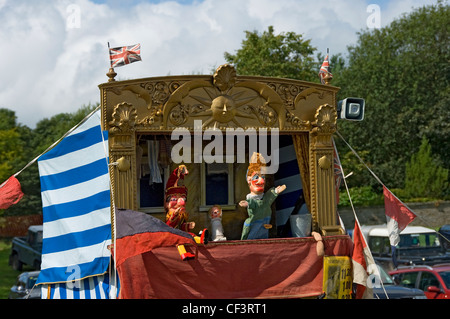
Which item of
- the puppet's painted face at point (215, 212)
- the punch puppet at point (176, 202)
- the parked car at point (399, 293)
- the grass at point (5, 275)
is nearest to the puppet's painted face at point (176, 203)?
the punch puppet at point (176, 202)

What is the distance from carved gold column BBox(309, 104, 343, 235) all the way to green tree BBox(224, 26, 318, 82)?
16564 mm

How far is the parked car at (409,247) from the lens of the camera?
18516mm

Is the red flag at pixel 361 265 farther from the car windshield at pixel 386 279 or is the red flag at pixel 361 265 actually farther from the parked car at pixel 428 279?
the car windshield at pixel 386 279

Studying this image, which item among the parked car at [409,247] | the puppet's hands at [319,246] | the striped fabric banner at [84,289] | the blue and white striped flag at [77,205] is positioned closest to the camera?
the blue and white striped flag at [77,205]

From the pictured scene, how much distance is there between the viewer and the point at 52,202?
9492 mm

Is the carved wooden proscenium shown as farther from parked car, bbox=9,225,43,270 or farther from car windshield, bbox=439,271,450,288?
parked car, bbox=9,225,43,270

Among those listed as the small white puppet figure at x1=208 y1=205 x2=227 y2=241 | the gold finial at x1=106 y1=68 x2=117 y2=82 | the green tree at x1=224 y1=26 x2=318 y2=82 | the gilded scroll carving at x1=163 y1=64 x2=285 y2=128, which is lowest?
the small white puppet figure at x1=208 y1=205 x2=227 y2=241

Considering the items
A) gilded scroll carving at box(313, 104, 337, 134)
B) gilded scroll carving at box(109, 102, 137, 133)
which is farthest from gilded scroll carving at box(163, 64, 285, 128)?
gilded scroll carving at box(313, 104, 337, 134)

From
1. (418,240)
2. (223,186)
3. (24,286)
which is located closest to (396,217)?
(223,186)

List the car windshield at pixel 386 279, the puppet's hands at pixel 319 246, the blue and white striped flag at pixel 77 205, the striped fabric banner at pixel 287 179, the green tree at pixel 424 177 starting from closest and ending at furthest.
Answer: the blue and white striped flag at pixel 77 205, the puppet's hands at pixel 319 246, the striped fabric banner at pixel 287 179, the car windshield at pixel 386 279, the green tree at pixel 424 177

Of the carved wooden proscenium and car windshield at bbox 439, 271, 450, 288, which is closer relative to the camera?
the carved wooden proscenium

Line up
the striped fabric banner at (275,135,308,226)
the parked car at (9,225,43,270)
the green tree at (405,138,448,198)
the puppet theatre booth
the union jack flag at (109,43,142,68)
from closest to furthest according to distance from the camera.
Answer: the puppet theatre booth < the union jack flag at (109,43,142,68) < the striped fabric banner at (275,135,308,226) < the parked car at (9,225,43,270) < the green tree at (405,138,448,198)

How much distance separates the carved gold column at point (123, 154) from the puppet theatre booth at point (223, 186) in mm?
14

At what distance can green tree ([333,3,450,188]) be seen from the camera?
112 ft
